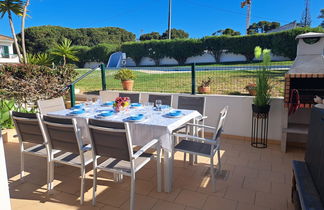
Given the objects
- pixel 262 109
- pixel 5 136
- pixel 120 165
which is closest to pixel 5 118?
pixel 5 136

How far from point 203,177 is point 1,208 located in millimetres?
2117

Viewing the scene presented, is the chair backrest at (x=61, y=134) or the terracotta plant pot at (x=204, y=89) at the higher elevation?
the terracotta plant pot at (x=204, y=89)

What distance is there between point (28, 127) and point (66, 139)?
1.87 ft

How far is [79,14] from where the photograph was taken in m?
27.9

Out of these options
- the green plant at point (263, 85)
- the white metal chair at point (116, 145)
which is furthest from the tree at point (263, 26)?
the white metal chair at point (116, 145)

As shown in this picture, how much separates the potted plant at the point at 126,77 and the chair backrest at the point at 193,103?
2441mm

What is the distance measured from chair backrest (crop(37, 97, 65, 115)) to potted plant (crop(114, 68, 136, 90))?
7.49 feet

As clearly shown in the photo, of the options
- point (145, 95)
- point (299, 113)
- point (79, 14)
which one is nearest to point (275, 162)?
point (299, 113)

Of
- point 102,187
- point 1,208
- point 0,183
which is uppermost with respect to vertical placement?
point 0,183

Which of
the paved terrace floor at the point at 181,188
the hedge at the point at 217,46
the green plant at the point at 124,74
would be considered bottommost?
the paved terrace floor at the point at 181,188

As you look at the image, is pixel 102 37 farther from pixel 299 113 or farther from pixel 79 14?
pixel 299 113

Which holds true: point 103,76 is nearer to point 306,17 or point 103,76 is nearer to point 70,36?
point 306,17

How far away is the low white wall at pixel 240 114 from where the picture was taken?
12.6 feet

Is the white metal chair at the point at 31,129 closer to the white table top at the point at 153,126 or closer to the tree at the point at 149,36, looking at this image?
the white table top at the point at 153,126
